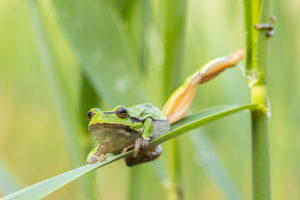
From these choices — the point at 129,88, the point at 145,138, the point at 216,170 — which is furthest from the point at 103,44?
the point at 216,170

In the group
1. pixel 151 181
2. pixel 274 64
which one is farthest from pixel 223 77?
pixel 151 181

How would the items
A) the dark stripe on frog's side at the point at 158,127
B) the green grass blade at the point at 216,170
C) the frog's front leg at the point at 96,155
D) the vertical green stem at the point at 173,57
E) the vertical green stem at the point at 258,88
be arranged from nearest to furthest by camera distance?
1. the vertical green stem at the point at 258,88
2. the frog's front leg at the point at 96,155
3. the dark stripe on frog's side at the point at 158,127
4. the vertical green stem at the point at 173,57
5. the green grass blade at the point at 216,170

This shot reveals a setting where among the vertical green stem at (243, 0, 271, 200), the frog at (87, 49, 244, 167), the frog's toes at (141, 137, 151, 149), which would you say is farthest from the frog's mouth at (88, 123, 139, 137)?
the vertical green stem at (243, 0, 271, 200)

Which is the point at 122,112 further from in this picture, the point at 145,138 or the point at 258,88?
the point at 258,88

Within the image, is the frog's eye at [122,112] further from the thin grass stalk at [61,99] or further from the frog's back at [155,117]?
the thin grass stalk at [61,99]

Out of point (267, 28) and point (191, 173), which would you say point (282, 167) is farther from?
point (267, 28)

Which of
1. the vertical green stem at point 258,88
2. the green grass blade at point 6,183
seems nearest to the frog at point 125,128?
the vertical green stem at point 258,88

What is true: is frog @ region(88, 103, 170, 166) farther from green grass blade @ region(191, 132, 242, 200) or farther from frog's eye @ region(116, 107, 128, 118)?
green grass blade @ region(191, 132, 242, 200)

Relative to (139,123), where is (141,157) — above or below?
below
